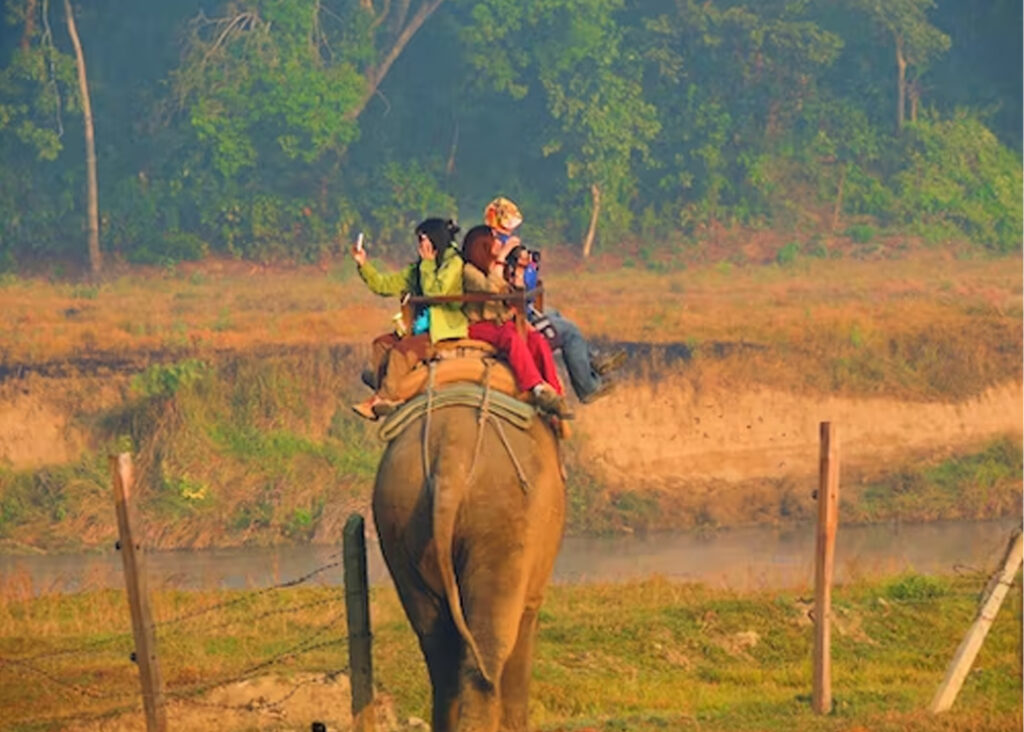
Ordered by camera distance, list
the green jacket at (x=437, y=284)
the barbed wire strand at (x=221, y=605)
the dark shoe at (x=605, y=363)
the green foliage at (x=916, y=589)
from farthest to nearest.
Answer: the green foliage at (x=916, y=589) → the barbed wire strand at (x=221, y=605) → the dark shoe at (x=605, y=363) → the green jacket at (x=437, y=284)

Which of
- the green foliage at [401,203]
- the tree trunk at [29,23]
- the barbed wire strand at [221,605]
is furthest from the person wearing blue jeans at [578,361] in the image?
the tree trunk at [29,23]

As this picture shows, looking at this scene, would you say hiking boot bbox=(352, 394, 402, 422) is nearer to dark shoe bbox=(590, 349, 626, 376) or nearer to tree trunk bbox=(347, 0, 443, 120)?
dark shoe bbox=(590, 349, 626, 376)

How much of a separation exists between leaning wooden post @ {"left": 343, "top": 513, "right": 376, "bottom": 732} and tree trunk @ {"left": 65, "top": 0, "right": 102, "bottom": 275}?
34.5 meters

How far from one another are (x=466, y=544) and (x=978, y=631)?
4502 mm

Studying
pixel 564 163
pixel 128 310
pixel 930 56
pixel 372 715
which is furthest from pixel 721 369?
pixel 372 715

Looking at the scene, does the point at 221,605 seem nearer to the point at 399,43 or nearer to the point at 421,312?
the point at 421,312

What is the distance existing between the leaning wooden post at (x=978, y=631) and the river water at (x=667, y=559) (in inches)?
333

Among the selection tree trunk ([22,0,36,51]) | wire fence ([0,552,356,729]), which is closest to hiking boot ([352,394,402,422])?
wire fence ([0,552,356,729])

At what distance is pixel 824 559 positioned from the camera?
50.5 feet

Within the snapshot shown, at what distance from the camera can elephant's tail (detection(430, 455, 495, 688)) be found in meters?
11.4

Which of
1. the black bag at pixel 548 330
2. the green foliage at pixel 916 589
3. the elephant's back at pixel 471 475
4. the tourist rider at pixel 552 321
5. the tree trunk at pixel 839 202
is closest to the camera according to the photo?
the elephant's back at pixel 471 475

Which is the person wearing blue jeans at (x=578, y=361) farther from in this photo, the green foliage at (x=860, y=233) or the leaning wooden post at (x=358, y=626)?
the green foliage at (x=860, y=233)

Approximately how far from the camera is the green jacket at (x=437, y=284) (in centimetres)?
1272

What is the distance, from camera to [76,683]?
54.3 ft
